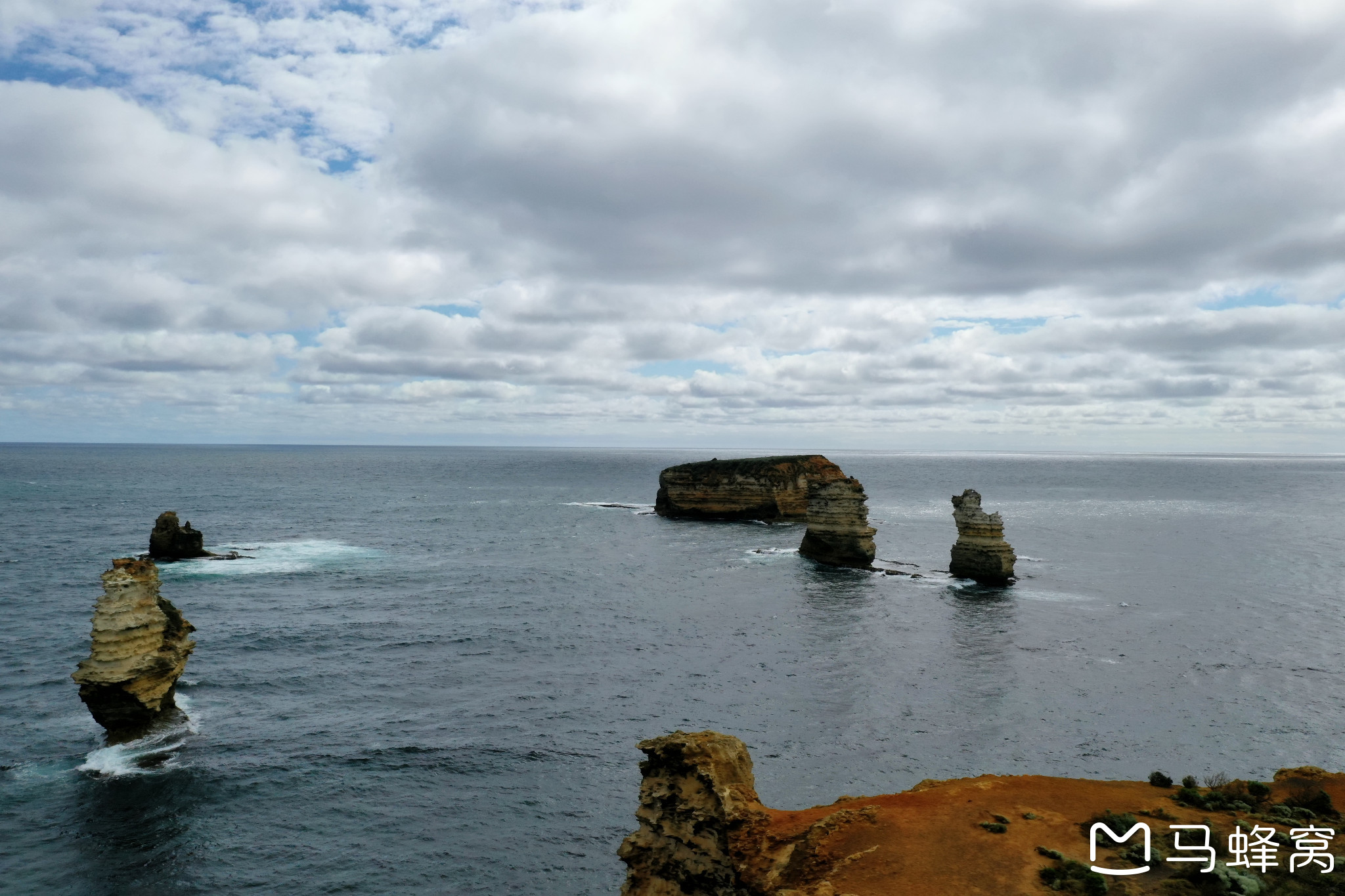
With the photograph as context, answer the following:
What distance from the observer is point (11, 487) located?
16062 centimetres

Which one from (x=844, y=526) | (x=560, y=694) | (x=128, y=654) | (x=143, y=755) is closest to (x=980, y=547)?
(x=844, y=526)

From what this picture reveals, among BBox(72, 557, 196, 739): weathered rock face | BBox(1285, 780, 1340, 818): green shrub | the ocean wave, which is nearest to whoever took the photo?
BBox(1285, 780, 1340, 818): green shrub

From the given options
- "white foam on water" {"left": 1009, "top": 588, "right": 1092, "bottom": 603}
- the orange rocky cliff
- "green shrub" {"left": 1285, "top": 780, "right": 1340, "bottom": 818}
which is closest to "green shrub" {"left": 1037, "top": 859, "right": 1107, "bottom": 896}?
the orange rocky cliff

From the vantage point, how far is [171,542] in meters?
75.8

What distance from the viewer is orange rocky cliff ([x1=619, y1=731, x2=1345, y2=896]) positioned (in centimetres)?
1533

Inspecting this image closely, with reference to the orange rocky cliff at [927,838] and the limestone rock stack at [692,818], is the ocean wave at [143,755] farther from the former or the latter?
the orange rocky cliff at [927,838]

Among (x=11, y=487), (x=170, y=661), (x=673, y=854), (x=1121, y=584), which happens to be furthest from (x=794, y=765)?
(x=11, y=487)

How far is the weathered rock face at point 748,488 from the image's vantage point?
11625cm

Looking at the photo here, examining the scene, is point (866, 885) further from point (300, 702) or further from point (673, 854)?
point (300, 702)

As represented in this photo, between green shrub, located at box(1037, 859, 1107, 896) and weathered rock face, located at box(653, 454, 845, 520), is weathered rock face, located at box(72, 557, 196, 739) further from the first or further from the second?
weathered rock face, located at box(653, 454, 845, 520)

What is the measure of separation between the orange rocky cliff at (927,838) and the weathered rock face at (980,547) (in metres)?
47.6

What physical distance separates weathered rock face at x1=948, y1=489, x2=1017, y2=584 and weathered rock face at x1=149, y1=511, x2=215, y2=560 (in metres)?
74.7

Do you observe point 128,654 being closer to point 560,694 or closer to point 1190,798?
point 560,694

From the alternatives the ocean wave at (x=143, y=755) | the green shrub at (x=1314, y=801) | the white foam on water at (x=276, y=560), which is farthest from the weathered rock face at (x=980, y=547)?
the white foam on water at (x=276, y=560)
